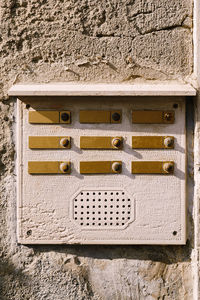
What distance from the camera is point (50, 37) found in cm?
183

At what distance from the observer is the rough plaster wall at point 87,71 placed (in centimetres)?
182

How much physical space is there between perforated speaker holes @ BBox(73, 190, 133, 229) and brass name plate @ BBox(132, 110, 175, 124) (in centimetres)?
44

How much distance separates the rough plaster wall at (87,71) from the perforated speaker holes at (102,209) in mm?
174

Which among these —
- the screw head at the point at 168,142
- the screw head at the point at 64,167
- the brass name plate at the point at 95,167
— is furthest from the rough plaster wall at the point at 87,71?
the brass name plate at the point at 95,167

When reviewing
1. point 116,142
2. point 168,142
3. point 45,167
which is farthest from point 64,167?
point 168,142

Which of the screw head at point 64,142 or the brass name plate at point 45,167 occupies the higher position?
the screw head at point 64,142

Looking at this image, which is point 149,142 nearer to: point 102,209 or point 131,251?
point 102,209

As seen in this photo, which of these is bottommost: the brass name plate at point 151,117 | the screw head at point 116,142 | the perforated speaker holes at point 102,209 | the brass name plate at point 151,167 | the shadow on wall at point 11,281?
the shadow on wall at point 11,281

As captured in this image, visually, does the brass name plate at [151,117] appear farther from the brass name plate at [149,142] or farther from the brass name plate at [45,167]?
the brass name plate at [45,167]

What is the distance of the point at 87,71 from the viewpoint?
72.3 inches

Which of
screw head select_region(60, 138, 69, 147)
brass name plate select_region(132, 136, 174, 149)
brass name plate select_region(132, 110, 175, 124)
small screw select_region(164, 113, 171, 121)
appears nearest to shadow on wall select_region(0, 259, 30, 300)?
screw head select_region(60, 138, 69, 147)

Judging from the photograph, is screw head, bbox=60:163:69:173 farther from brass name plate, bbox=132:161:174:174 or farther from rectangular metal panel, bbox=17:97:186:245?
brass name plate, bbox=132:161:174:174

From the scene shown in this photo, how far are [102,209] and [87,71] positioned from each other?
0.81m

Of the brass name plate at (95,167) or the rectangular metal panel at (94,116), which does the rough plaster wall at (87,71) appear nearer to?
the rectangular metal panel at (94,116)
